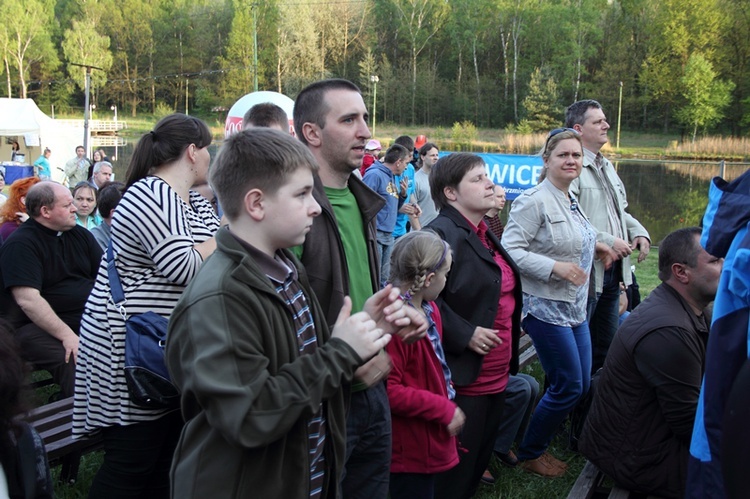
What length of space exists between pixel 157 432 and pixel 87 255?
6.61ft

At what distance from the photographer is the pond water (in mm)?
16656

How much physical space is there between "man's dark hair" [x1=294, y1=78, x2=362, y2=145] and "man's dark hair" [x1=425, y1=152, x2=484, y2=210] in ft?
3.05

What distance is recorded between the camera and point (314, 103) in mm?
2500

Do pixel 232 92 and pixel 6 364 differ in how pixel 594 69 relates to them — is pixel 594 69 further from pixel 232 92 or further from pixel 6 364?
pixel 6 364

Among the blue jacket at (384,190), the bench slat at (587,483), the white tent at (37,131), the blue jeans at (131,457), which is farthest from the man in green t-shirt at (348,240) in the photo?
the white tent at (37,131)

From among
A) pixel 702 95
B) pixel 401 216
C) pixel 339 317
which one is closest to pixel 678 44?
pixel 702 95

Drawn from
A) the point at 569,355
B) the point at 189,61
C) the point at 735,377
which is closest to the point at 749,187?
the point at 735,377

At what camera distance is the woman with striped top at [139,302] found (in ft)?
7.95

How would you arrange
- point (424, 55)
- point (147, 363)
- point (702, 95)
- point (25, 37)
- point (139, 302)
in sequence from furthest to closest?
point (424, 55)
point (25, 37)
point (702, 95)
point (139, 302)
point (147, 363)

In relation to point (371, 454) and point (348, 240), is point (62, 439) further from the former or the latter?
point (348, 240)

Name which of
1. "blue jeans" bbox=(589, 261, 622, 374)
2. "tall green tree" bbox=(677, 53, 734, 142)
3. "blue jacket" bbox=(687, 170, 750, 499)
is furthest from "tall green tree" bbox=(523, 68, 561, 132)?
"blue jacket" bbox=(687, 170, 750, 499)

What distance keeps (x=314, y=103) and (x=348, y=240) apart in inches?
21.8

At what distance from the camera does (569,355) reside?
369 centimetres

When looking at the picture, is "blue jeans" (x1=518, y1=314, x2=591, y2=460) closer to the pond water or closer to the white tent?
the pond water
